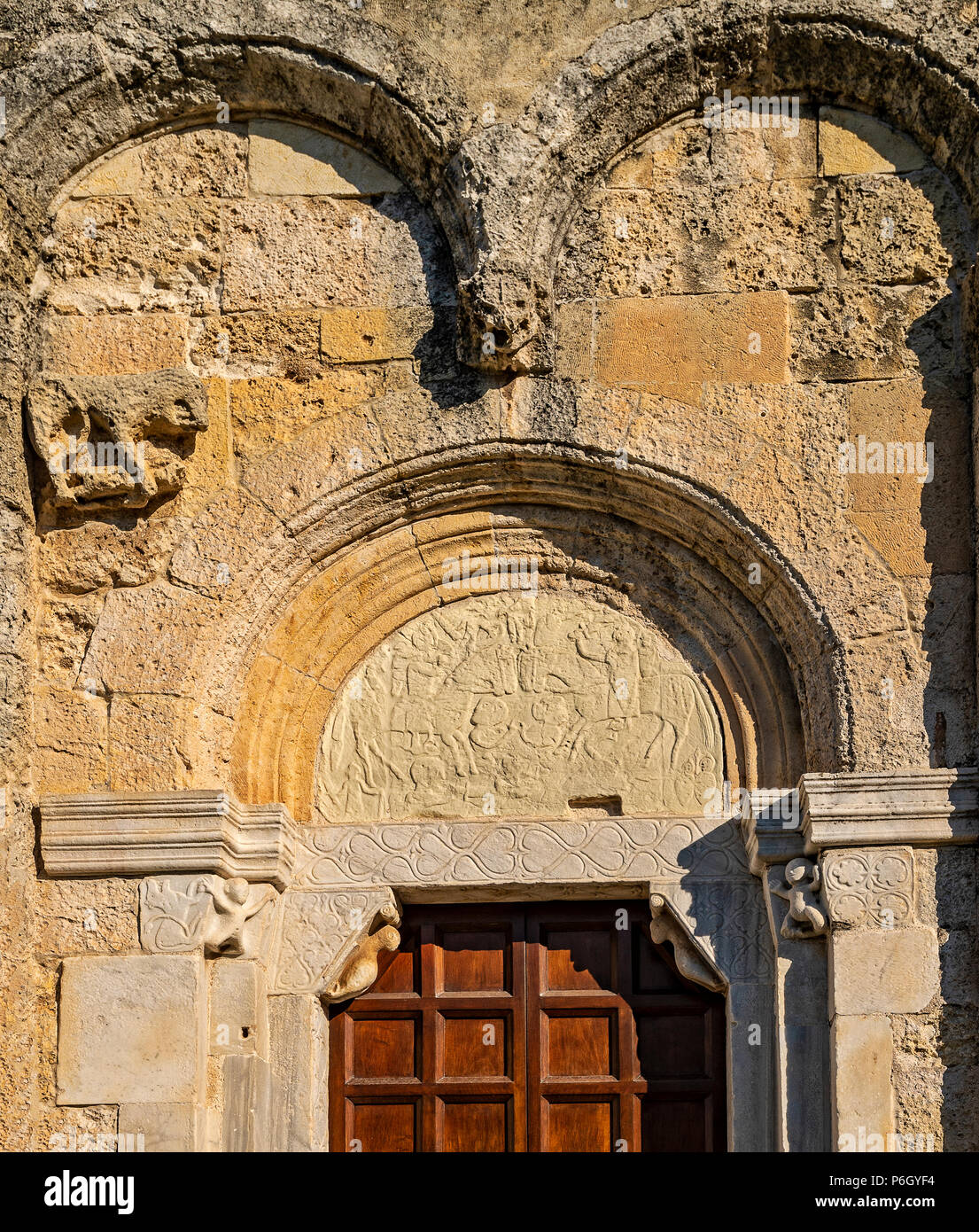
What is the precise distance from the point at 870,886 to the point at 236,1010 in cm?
207

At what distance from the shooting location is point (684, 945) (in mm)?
5891

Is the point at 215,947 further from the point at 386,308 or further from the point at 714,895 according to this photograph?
the point at 386,308

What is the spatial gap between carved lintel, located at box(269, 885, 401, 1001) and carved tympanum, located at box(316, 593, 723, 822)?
0.29m

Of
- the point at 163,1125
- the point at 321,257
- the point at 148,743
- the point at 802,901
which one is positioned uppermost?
the point at 321,257

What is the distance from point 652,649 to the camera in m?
6.16

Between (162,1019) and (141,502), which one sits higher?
(141,502)

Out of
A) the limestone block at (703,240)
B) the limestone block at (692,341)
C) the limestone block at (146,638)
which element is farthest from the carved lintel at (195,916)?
the limestone block at (703,240)

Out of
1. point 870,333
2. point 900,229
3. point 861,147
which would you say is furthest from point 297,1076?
point 861,147

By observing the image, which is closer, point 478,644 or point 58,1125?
point 58,1125

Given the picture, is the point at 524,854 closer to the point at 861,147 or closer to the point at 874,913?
the point at 874,913

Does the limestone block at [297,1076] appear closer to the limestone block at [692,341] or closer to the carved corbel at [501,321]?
the carved corbel at [501,321]

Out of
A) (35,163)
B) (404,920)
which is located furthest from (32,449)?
(404,920)

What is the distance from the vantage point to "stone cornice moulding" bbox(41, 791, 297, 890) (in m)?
5.74

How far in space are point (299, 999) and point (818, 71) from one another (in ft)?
12.1
